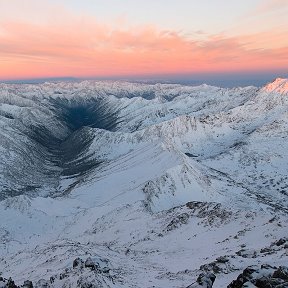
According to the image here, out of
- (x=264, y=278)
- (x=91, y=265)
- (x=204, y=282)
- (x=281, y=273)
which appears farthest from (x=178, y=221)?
(x=264, y=278)

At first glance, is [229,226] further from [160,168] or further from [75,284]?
[160,168]

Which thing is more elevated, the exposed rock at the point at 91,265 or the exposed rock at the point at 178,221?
the exposed rock at the point at 91,265

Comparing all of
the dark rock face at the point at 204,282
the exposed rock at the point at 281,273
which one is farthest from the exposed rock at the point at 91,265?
the exposed rock at the point at 281,273

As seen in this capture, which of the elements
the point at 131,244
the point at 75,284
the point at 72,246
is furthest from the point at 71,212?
the point at 75,284

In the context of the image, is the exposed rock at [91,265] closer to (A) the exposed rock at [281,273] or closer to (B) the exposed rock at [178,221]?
(A) the exposed rock at [281,273]

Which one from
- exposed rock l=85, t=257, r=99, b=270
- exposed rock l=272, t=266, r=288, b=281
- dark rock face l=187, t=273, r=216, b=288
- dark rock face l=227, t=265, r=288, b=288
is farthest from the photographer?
exposed rock l=85, t=257, r=99, b=270

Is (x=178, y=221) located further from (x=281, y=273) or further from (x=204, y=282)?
(x=281, y=273)

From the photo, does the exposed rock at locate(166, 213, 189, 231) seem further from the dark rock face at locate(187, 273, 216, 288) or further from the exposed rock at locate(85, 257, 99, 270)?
the dark rock face at locate(187, 273, 216, 288)

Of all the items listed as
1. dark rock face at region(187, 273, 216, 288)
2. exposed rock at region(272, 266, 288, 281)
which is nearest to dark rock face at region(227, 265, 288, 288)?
exposed rock at region(272, 266, 288, 281)
